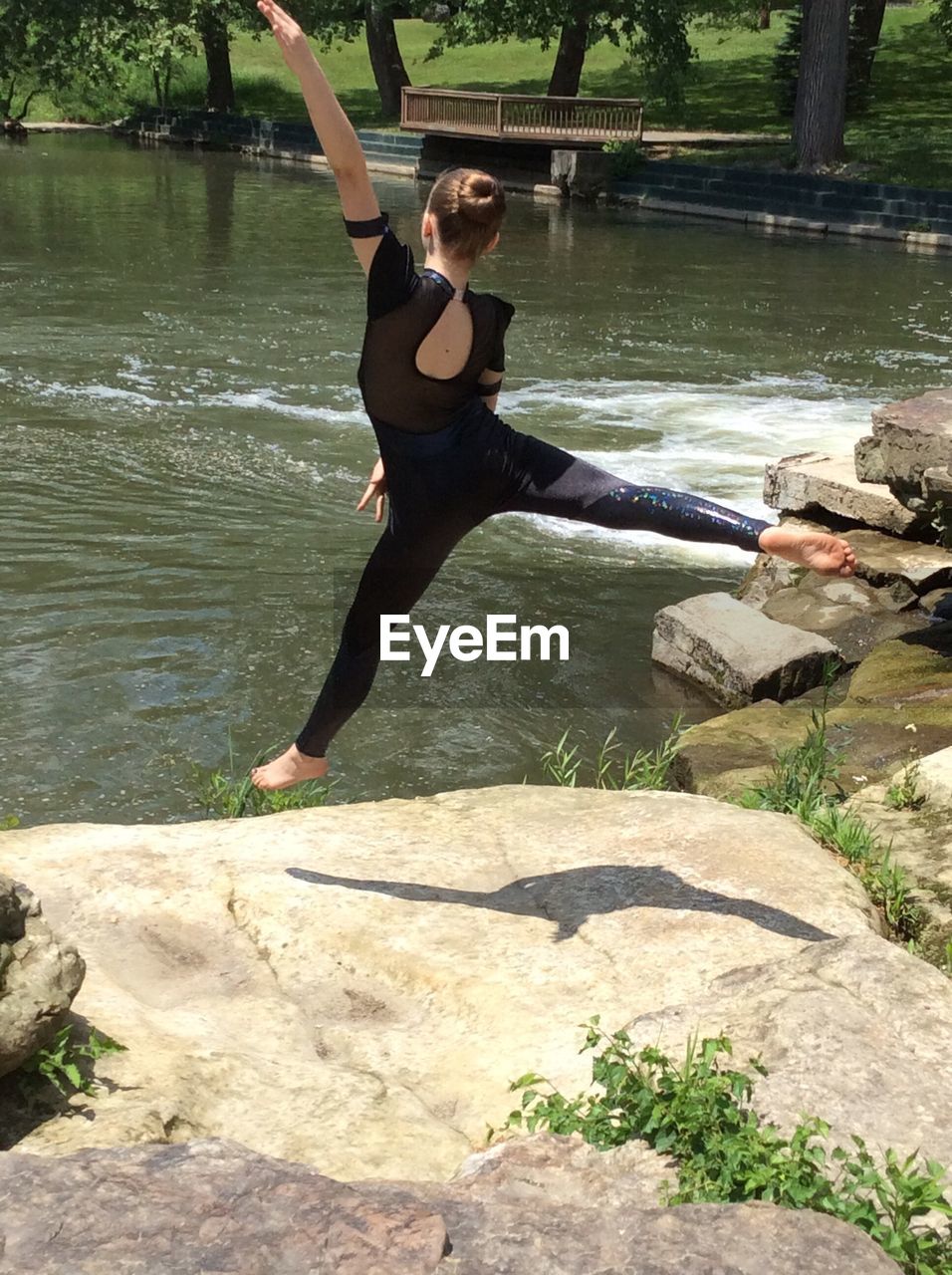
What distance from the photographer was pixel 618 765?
8.26 m

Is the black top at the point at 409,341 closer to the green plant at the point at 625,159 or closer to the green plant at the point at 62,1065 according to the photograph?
the green plant at the point at 62,1065

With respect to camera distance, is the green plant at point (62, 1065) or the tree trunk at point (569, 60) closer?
the green plant at point (62, 1065)

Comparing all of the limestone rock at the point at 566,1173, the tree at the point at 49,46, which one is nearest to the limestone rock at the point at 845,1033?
the limestone rock at the point at 566,1173

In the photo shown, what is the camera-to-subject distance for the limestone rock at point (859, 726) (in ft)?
23.4

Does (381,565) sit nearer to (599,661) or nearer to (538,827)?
(538,827)

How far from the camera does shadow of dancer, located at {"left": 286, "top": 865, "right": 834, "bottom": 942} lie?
4.66m

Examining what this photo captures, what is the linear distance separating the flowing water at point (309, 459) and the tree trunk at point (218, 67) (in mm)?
22007

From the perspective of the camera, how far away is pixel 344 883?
4938 millimetres

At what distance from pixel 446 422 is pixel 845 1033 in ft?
6.92

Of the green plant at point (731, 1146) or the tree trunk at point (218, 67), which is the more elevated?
the tree trunk at point (218, 67)

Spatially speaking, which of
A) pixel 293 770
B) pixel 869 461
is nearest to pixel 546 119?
pixel 869 461

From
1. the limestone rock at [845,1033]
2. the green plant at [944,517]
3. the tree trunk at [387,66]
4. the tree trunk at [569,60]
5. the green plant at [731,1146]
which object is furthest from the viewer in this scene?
the tree trunk at [387,66]

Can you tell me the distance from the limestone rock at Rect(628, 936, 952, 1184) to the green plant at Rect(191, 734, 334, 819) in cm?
289

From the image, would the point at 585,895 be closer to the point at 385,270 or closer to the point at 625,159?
the point at 385,270
